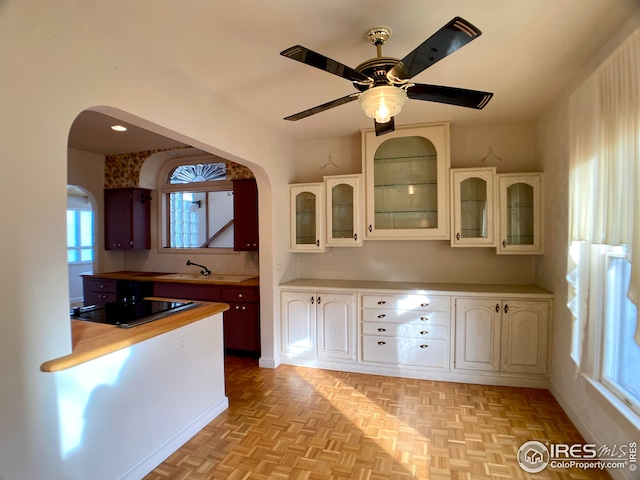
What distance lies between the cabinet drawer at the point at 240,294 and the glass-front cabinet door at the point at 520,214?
8.44ft

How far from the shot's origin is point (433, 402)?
2.82 m

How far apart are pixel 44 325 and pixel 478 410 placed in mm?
2915

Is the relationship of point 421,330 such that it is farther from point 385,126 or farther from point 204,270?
point 204,270

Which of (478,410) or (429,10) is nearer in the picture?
(429,10)

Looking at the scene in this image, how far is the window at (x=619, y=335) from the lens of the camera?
192 centimetres

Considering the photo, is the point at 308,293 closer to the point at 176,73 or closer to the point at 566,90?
the point at 176,73

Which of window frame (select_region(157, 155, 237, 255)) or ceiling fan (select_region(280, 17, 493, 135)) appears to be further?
window frame (select_region(157, 155, 237, 255))

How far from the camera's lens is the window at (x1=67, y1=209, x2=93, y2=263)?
6.71 m

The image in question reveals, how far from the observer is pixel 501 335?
3092 millimetres

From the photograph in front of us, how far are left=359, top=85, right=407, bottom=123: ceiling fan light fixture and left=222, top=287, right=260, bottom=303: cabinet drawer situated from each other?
2.58 meters

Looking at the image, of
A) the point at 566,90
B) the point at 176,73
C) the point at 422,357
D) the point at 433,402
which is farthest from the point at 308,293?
the point at 566,90

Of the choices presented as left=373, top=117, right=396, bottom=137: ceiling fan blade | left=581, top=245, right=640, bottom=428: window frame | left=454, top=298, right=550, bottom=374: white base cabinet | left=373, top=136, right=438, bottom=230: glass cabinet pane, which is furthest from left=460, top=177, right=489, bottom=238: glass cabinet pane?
left=373, top=117, right=396, bottom=137: ceiling fan blade

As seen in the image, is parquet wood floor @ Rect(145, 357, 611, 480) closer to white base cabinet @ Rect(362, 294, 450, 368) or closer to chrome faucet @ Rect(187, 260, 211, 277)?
white base cabinet @ Rect(362, 294, 450, 368)

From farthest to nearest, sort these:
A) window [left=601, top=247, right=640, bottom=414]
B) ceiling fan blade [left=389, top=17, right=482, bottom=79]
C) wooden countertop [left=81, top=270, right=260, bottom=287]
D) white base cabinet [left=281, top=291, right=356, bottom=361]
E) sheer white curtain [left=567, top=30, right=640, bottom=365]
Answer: wooden countertop [left=81, top=270, right=260, bottom=287] < white base cabinet [left=281, top=291, right=356, bottom=361] < window [left=601, top=247, right=640, bottom=414] < sheer white curtain [left=567, top=30, right=640, bottom=365] < ceiling fan blade [left=389, top=17, right=482, bottom=79]
